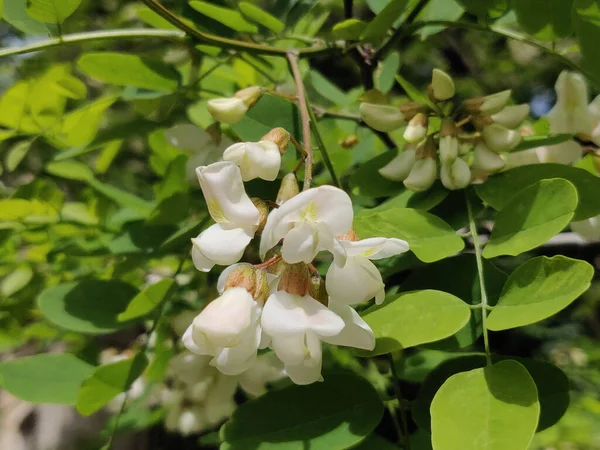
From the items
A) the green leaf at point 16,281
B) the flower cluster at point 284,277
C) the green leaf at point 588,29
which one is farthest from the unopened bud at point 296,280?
the green leaf at point 16,281

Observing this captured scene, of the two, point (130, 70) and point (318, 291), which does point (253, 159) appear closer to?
point (318, 291)

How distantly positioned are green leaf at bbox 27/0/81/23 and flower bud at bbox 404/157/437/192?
322 millimetres

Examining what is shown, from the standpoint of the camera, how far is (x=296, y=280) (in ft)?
1.10

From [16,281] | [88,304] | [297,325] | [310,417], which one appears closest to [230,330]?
[297,325]

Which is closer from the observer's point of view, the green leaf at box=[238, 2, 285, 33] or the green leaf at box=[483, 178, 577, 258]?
the green leaf at box=[483, 178, 577, 258]

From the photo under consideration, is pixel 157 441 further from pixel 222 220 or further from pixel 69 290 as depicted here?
pixel 222 220

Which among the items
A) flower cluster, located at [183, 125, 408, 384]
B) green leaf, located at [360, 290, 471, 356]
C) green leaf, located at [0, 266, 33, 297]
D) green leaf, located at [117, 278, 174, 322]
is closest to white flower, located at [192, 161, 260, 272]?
flower cluster, located at [183, 125, 408, 384]

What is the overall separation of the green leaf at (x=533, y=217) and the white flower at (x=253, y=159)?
0.18 metres

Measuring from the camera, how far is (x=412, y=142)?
1.63ft

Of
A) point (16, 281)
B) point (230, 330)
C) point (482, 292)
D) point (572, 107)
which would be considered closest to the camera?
point (230, 330)

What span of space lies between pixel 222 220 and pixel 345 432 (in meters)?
0.19

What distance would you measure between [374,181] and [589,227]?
0.63 ft

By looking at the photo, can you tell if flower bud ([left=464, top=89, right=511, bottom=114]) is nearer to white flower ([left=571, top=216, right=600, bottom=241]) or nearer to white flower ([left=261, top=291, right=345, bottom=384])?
white flower ([left=571, top=216, right=600, bottom=241])

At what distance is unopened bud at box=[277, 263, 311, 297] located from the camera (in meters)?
0.33
